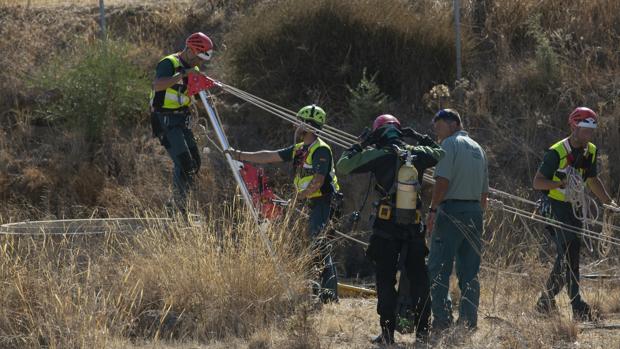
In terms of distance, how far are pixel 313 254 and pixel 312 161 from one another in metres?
0.87

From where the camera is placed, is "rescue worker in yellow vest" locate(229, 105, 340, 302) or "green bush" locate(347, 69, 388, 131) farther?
"green bush" locate(347, 69, 388, 131)

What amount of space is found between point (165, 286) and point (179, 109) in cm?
238

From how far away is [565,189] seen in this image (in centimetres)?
924

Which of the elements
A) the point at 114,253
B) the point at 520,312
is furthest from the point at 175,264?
the point at 520,312

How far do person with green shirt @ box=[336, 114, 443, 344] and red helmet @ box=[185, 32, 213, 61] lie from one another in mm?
2642

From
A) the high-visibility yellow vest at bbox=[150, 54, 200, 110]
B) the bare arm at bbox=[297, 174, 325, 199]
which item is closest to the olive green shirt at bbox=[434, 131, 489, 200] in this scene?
the bare arm at bbox=[297, 174, 325, 199]

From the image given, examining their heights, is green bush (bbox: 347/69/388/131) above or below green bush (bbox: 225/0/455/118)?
below

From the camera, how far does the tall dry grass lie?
26.7ft

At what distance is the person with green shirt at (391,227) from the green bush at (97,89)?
842cm

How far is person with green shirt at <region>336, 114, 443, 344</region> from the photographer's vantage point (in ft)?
26.1

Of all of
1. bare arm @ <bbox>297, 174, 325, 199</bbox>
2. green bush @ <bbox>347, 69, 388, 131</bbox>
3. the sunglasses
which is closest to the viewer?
bare arm @ <bbox>297, 174, 325, 199</bbox>

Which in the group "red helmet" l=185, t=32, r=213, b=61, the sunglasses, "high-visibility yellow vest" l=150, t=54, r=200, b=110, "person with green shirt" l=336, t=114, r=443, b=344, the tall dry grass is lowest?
the tall dry grass

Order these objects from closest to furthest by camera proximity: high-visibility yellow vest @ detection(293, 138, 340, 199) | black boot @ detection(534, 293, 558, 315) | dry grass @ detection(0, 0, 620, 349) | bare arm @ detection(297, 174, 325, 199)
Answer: dry grass @ detection(0, 0, 620, 349) < black boot @ detection(534, 293, 558, 315) < bare arm @ detection(297, 174, 325, 199) < high-visibility yellow vest @ detection(293, 138, 340, 199)

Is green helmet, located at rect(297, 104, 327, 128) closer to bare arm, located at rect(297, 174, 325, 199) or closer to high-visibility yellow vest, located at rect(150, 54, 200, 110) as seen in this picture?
bare arm, located at rect(297, 174, 325, 199)
